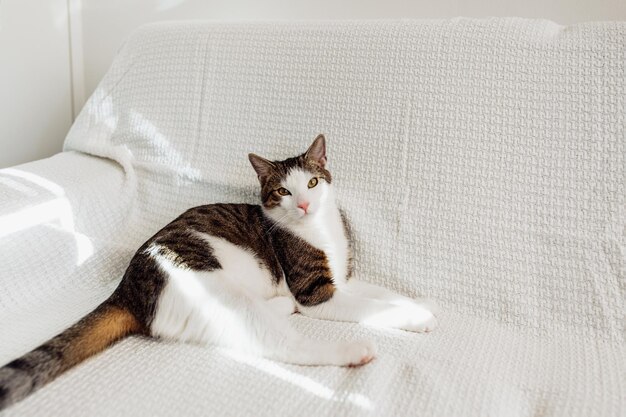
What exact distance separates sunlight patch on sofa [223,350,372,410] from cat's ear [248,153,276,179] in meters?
0.49

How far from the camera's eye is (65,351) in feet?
3.25

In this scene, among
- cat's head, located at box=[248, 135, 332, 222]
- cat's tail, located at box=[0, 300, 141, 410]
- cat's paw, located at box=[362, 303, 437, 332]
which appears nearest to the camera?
cat's tail, located at box=[0, 300, 141, 410]

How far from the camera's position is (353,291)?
1.36m

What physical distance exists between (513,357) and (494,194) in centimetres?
41

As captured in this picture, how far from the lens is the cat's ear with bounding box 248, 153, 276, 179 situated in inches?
53.3

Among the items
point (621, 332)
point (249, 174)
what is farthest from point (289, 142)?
point (621, 332)

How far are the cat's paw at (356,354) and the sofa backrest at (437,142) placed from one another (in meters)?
0.33

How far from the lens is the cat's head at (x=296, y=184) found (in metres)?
1.31

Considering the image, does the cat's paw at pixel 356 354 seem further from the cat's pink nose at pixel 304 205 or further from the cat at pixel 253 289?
the cat's pink nose at pixel 304 205

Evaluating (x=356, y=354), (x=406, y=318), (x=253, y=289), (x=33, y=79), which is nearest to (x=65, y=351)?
(x=253, y=289)

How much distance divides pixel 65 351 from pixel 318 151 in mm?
752

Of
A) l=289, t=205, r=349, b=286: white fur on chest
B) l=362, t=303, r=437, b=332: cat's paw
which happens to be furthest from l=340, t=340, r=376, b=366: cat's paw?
l=289, t=205, r=349, b=286: white fur on chest

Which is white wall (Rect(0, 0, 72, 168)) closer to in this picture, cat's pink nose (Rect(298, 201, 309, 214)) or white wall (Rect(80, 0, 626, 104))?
white wall (Rect(80, 0, 626, 104))

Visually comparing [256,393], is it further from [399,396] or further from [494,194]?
[494,194]
